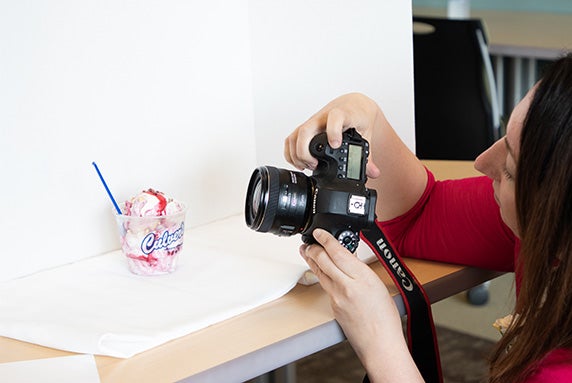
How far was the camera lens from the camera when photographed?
1077mm

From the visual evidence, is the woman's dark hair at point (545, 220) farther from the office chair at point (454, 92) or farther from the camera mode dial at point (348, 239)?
the office chair at point (454, 92)

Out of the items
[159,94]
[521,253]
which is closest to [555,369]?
[521,253]

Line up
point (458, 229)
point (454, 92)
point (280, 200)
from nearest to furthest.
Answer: point (280, 200)
point (458, 229)
point (454, 92)

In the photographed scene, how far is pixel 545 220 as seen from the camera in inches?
39.1

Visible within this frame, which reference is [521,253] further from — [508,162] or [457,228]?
[457,228]

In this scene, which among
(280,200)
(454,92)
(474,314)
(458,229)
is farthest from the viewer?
(474,314)

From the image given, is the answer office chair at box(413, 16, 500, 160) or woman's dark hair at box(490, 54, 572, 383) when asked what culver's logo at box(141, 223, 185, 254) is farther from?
office chair at box(413, 16, 500, 160)

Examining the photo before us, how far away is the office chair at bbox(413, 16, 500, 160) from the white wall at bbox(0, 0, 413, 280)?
3.85ft

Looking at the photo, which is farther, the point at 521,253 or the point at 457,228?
the point at 457,228

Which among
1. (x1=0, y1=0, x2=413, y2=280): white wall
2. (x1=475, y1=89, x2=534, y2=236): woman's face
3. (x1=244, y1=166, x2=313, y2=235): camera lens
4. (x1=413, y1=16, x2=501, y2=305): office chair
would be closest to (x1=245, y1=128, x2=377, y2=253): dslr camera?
(x1=244, y1=166, x2=313, y2=235): camera lens

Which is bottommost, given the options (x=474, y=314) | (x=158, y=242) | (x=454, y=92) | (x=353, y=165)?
(x=474, y=314)

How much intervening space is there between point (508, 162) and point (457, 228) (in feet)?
0.89

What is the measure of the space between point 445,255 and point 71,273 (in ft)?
1.62

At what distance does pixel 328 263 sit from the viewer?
1.09 m
